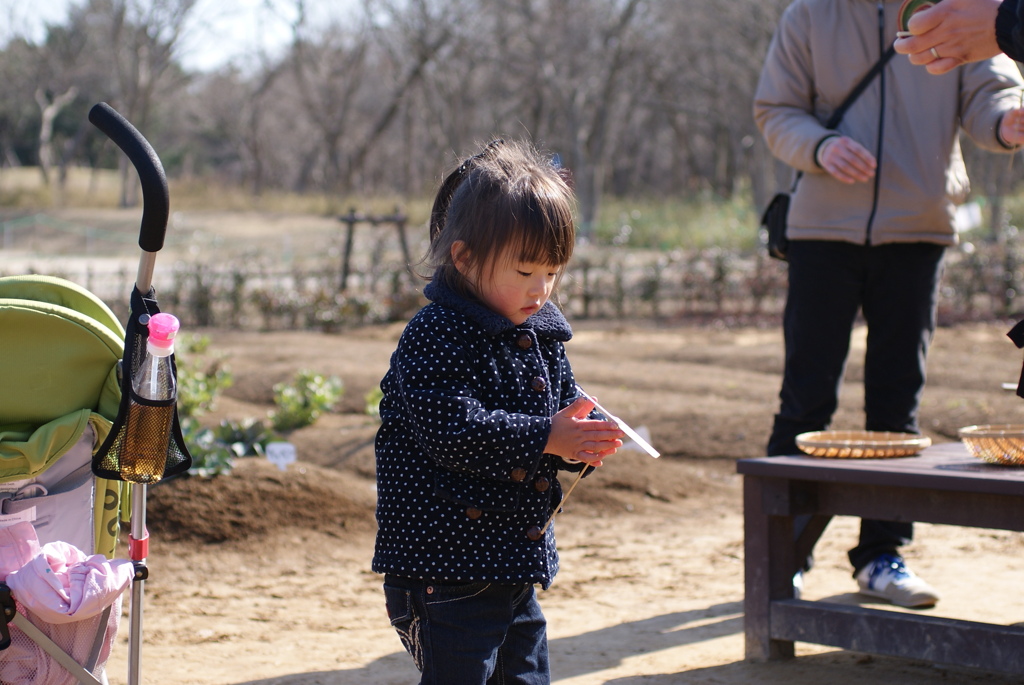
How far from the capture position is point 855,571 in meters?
3.55

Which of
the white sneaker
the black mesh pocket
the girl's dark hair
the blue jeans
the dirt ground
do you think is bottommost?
the dirt ground

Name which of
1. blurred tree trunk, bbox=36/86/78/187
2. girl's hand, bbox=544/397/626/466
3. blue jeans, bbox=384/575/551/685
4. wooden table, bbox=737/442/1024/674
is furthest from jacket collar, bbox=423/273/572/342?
blurred tree trunk, bbox=36/86/78/187

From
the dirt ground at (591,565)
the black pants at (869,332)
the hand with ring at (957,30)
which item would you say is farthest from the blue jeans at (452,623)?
the black pants at (869,332)

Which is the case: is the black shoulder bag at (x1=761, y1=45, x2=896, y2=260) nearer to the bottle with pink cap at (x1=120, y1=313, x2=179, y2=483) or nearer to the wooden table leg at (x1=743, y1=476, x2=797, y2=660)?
the wooden table leg at (x1=743, y1=476, x2=797, y2=660)

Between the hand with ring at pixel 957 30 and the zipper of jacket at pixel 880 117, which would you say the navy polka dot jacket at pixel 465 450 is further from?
the zipper of jacket at pixel 880 117

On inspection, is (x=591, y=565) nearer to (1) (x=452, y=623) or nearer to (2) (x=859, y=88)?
(2) (x=859, y=88)

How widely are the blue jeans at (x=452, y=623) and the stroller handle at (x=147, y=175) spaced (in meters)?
0.82

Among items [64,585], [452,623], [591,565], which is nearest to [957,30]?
[452,623]

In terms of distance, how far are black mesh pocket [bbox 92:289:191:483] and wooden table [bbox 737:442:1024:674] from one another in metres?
1.50

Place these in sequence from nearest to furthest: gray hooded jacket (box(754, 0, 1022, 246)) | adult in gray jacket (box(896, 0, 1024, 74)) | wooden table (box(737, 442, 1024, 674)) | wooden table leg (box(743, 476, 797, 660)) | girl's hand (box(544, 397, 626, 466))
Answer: girl's hand (box(544, 397, 626, 466)), adult in gray jacket (box(896, 0, 1024, 74)), wooden table (box(737, 442, 1024, 674)), wooden table leg (box(743, 476, 797, 660)), gray hooded jacket (box(754, 0, 1022, 246))

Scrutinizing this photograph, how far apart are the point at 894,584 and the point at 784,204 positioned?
1.25m

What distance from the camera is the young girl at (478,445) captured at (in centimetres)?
195

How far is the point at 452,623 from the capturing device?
203 centimetres

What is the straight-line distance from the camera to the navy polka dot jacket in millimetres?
1937
